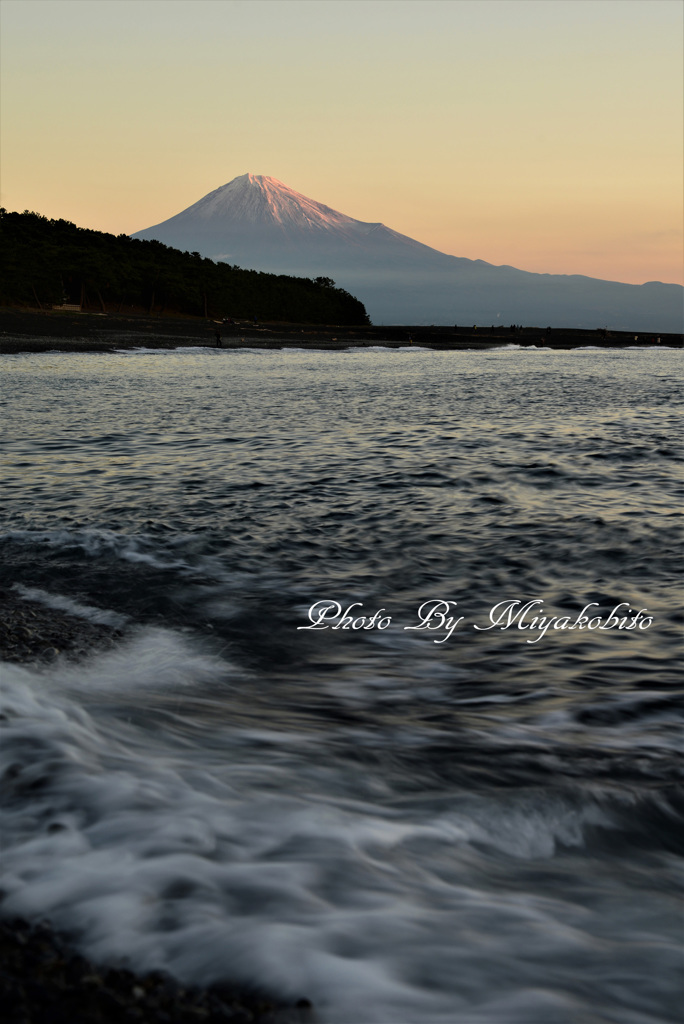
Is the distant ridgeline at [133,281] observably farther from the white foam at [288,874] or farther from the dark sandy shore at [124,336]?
the white foam at [288,874]

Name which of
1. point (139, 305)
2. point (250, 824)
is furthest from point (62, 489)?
point (139, 305)

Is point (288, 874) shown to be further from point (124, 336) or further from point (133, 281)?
point (133, 281)

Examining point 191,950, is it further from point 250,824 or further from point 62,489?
point 62,489

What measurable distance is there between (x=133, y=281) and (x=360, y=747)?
120 metres

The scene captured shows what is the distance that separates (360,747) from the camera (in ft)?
15.6

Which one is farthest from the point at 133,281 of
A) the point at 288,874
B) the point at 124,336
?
the point at 288,874

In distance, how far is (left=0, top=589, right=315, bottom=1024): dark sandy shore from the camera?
2463 millimetres

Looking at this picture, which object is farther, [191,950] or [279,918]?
[279,918]

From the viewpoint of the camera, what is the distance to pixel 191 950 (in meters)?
2.93

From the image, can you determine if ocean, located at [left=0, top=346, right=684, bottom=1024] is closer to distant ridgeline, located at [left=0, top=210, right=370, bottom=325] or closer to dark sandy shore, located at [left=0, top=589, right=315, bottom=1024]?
dark sandy shore, located at [left=0, top=589, right=315, bottom=1024]

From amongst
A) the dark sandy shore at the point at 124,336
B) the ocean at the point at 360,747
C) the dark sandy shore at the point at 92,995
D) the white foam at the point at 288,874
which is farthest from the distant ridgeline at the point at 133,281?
the dark sandy shore at the point at 92,995

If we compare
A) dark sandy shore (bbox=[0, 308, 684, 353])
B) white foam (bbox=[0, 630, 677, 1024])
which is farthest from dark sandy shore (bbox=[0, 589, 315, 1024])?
dark sandy shore (bbox=[0, 308, 684, 353])

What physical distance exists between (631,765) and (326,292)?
15301 cm

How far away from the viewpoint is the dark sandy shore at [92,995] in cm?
246
